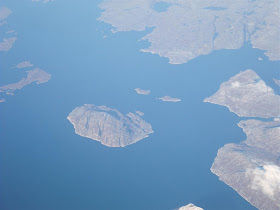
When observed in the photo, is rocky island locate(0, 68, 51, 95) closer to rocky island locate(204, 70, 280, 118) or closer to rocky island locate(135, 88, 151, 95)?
rocky island locate(135, 88, 151, 95)

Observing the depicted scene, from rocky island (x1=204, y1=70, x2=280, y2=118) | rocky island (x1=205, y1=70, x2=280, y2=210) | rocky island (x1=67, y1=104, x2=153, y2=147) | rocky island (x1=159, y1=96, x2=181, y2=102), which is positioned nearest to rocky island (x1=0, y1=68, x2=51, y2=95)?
rocky island (x1=67, y1=104, x2=153, y2=147)

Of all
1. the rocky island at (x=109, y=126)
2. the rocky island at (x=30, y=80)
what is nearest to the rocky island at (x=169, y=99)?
the rocky island at (x=109, y=126)

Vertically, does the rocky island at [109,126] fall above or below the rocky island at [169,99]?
above

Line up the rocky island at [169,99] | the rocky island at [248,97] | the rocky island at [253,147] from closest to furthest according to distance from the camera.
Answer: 1. the rocky island at [253,147]
2. the rocky island at [248,97]
3. the rocky island at [169,99]

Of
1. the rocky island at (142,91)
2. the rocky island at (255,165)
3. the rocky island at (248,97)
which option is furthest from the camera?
the rocky island at (142,91)

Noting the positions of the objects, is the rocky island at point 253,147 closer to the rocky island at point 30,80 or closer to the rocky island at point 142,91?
the rocky island at point 142,91

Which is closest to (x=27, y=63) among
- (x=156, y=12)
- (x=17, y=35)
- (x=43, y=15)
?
(x=17, y=35)

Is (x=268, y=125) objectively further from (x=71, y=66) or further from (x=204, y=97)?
(x=71, y=66)

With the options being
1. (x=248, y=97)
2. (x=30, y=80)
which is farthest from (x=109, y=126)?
(x=248, y=97)

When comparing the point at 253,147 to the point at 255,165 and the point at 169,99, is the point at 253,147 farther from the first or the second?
the point at 169,99
